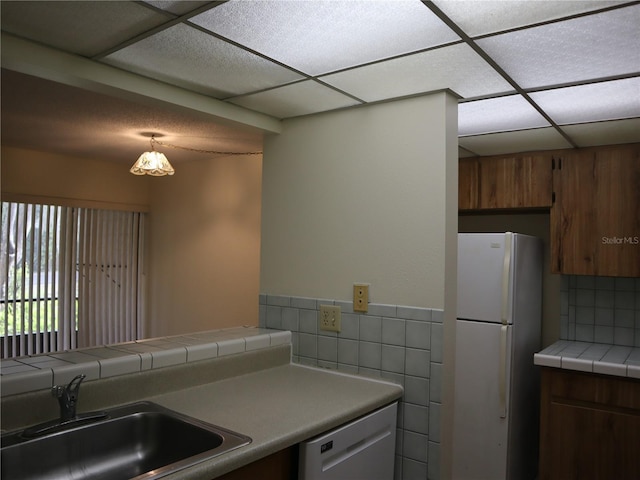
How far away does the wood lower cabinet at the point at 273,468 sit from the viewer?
1.46 metres

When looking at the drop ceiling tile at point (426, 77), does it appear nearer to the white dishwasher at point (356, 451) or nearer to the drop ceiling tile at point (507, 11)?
the drop ceiling tile at point (507, 11)

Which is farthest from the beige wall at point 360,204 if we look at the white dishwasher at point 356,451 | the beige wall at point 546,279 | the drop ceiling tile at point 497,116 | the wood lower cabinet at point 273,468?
the beige wall at point 546,279

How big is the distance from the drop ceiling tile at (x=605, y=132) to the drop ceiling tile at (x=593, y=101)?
0.11 meters

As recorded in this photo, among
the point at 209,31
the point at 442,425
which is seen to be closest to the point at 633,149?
the point at 442,425

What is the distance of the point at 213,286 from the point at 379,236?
7.72ft

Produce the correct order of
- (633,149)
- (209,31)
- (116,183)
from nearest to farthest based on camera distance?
1. (209,31)
2. (633,149)
3. (116,183)

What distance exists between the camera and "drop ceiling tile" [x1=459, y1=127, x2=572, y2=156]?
2758 mm

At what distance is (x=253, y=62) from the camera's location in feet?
5.87

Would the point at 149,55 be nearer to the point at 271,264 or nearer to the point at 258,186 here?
the point at 271,264

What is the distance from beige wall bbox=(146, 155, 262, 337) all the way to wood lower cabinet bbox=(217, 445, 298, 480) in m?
2.32

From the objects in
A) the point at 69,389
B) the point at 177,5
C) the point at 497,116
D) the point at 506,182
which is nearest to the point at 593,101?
the point at 497,116

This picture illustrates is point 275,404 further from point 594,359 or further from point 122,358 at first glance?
point 594,359

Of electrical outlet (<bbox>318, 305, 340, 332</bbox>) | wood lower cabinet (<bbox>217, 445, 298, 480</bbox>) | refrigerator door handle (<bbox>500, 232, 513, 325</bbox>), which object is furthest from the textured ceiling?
wood lower cabinet (<bbox>217, 445, 298, 480</bbox>)

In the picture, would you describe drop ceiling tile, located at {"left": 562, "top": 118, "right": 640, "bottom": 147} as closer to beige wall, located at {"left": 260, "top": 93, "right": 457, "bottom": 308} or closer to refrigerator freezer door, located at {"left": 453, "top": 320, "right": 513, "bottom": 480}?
beige wall, located at {"left": 260, "top": 93, "right": 457, "bottom": 308}
